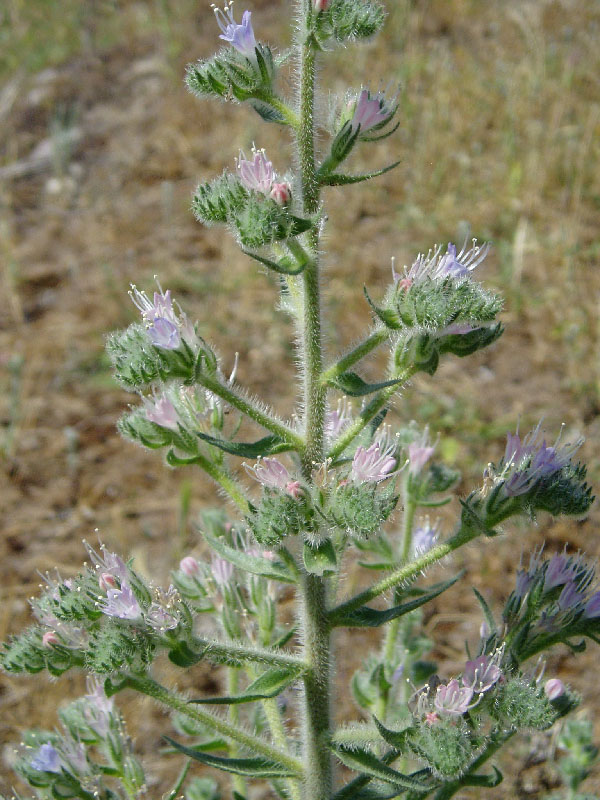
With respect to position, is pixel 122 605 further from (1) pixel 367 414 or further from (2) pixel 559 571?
(2) pixel 559 571

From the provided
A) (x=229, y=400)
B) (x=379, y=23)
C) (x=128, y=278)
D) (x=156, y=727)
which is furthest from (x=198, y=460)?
(x=128, y=278)

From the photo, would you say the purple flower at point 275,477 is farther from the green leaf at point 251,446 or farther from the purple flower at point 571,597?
the purple flower at point 571,597

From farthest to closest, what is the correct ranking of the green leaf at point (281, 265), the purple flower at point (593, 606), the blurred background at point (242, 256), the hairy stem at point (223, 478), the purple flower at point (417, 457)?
the blurred background at point (242, 256) → the purple flower at point (417, 457) → the hairy stem at point (223, 478) → the purple flower at point (593, 606) → the green leaf at point (281, 265)

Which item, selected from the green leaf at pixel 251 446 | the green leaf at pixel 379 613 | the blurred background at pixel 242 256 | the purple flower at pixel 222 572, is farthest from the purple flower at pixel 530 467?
the blurred background at pixel 242 256

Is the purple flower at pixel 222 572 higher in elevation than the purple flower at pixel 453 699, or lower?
higher

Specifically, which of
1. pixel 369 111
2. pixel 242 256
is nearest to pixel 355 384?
pixel 369 111

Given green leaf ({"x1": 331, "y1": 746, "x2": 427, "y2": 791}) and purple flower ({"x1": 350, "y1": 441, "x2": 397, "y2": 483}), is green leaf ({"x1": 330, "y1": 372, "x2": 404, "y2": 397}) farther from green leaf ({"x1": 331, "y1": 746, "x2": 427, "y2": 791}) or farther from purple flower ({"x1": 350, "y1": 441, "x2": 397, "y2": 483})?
green leaf ({"x1": 331, "y1": 746, "x2": 427, "y2": 791})

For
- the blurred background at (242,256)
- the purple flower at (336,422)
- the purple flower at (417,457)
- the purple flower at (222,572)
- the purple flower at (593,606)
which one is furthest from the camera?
the blurred background at (242,256)
